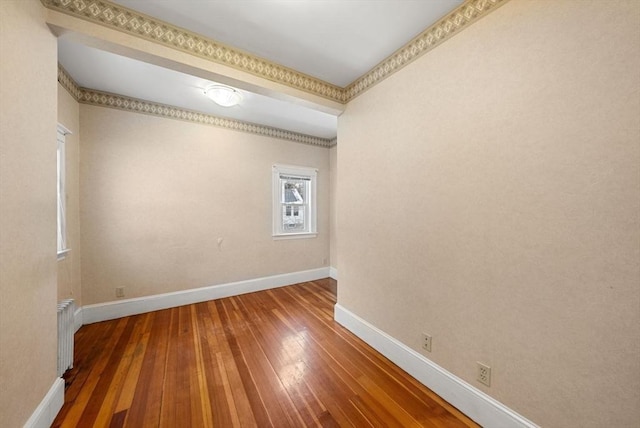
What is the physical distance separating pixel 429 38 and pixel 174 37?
198 cm

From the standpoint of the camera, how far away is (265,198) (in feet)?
12.9

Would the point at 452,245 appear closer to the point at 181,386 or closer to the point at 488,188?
the point at 488,188

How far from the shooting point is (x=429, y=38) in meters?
1.76

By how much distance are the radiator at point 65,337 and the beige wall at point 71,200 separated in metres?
0.61

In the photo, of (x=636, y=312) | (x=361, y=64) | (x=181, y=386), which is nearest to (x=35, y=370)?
(x=181, y=386)

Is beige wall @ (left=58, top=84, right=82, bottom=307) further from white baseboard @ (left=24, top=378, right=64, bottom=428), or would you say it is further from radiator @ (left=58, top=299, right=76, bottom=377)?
white baseboard @ (left=24, top=378, right=64, bottom=428)

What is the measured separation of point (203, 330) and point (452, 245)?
2698 mm

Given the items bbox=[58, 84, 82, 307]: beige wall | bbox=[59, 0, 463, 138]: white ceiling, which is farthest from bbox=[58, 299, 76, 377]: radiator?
bbox=[59, 0, 463, 138]: white ceiling

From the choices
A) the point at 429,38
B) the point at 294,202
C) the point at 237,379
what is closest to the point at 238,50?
the point at 429,38

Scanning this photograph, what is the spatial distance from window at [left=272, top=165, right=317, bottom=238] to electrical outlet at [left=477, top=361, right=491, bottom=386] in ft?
10.5

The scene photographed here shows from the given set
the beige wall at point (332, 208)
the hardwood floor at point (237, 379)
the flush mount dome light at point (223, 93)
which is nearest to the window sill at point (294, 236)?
the beige wall at point (332, 208)

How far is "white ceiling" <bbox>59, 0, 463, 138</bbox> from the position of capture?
5.13ft

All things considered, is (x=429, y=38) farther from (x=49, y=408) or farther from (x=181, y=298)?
(x=181, y=298)

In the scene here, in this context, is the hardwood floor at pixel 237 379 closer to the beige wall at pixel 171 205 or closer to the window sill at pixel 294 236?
the beige wall at pixel 171 205
